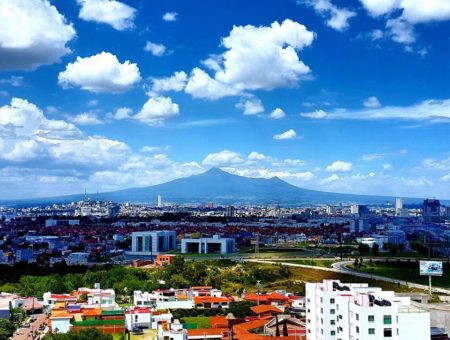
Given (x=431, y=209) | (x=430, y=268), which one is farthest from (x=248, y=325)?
(x=431, y=209)

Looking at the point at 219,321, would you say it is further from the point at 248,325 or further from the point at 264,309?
the point at 264,309

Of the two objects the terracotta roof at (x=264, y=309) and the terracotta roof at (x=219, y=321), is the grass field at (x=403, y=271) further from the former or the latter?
the terracotta roof at (x=219, y=321)

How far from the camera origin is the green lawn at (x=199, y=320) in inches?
780

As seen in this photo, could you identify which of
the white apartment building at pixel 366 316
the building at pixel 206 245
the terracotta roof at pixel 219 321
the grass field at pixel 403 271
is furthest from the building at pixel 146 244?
the white apartment building at pixel 366 316

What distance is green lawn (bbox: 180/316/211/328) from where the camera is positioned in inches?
780

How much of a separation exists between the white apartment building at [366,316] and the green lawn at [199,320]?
23.5 feet

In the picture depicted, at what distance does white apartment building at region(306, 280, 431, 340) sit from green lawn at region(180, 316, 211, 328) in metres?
7.18

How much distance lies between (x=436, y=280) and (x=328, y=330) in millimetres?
18979

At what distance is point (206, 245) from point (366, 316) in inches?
1405

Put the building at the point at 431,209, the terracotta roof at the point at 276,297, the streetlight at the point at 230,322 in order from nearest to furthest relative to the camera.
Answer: the streetlight at the point at 230,322 → the terracotta roof at the point at 276,297 → the building at the point at 431,209

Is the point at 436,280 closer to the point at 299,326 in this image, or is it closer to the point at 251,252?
the point at 299,326

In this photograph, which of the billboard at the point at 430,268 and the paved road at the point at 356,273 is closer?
the billboard at the point at 430,268

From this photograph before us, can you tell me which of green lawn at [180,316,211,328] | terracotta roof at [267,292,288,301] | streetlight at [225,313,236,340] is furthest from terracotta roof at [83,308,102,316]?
terracotta roof at [267,292,288,301]

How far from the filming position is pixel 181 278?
29.0 m
